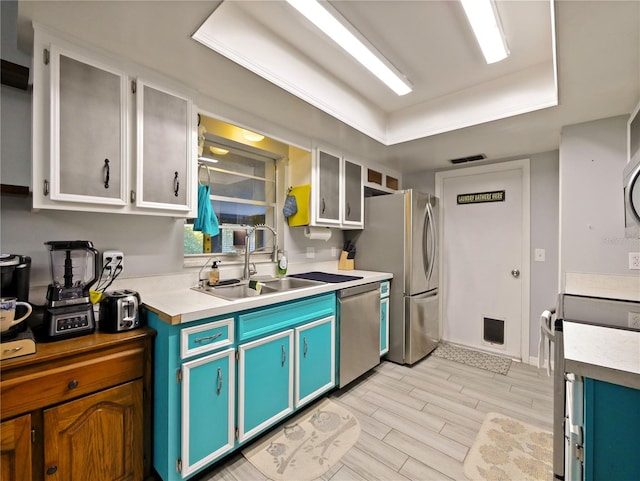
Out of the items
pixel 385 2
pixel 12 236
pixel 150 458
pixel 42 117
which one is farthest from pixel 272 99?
pixel 150 458

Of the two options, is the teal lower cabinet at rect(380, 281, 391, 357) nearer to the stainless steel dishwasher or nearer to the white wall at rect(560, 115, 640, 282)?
the stainless steel dishwasher

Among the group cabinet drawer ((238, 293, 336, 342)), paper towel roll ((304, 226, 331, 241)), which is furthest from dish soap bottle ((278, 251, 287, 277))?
cabinet drawer ((238, 293, 336, 342))

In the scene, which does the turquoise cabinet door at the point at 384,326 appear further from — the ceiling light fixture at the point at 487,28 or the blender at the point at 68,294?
the blender at the point at 68,294

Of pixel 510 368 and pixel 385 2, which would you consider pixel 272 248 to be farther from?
pixel 510 368

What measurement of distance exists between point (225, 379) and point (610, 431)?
1.58 m

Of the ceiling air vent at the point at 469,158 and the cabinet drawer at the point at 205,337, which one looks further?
the ceiling air vent at the point at 469,158

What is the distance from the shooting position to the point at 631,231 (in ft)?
4.38

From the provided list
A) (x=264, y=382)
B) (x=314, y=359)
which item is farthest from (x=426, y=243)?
(x=264, y=382)

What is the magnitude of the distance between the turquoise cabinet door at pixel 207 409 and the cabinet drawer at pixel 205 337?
0.16 feet

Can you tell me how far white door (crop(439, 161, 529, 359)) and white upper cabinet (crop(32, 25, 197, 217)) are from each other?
3.05m

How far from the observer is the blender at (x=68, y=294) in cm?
127

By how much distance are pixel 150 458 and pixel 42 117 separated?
174 centimetres

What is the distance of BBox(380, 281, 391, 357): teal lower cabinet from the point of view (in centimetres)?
286

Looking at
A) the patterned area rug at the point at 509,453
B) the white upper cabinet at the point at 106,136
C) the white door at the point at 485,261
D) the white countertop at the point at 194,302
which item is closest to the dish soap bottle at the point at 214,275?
the white countertop at the point at 194,302
